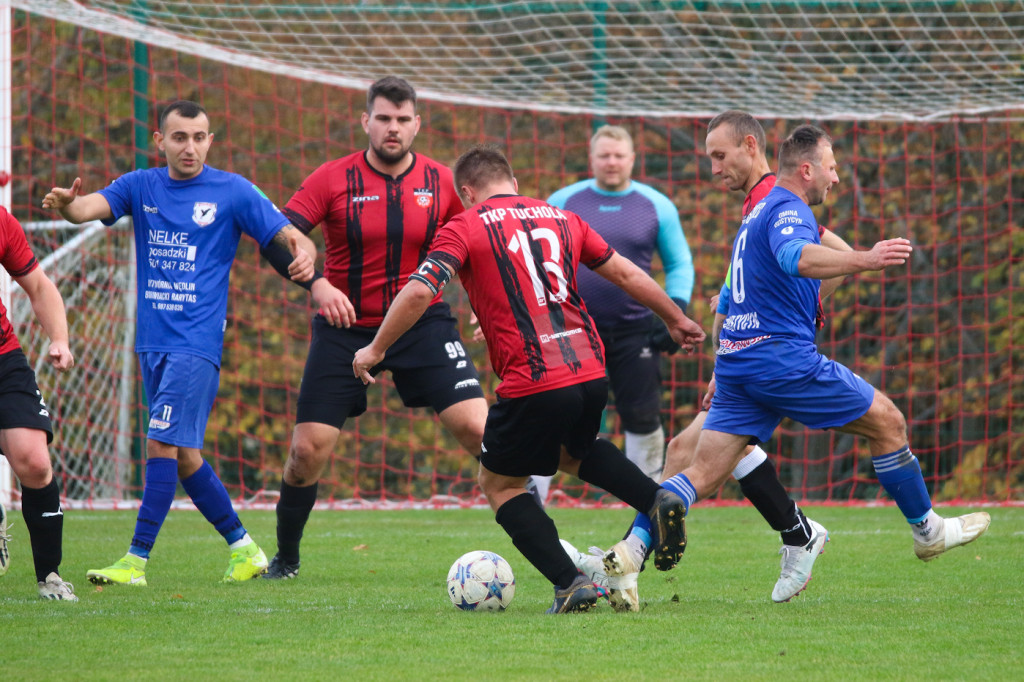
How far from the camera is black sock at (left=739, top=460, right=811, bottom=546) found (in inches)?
204

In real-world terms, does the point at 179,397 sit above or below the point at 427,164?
below

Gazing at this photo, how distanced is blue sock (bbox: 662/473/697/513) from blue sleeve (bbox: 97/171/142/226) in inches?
112

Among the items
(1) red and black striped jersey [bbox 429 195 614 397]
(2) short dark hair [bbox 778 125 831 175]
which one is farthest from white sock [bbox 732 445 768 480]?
(2) short dark hair [bbox 778 125 831 175]

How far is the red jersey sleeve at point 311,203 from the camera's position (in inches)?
237

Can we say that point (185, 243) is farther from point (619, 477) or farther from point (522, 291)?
point (619, 477)

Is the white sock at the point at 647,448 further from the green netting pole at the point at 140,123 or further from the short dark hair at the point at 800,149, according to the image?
the green netting pole at the point at 140,123

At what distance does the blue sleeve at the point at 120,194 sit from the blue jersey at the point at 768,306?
9.33 feet

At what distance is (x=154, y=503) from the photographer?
5930 millimetres

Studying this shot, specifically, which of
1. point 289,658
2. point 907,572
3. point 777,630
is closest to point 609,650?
point 777,630

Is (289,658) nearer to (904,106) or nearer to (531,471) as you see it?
(531,471)

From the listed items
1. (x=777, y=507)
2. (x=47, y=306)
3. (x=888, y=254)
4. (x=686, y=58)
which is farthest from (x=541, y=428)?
(x=686, y=58)

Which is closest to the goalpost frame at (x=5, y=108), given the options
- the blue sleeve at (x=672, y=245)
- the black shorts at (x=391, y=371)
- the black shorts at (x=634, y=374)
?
the black shorts at (x=391, y=371)

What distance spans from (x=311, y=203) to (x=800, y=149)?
227 cm

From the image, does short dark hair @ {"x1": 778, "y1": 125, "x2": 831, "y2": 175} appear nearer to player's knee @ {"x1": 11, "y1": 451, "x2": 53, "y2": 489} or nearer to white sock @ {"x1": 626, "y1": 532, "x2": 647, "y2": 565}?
white sock @ {"x1": 626, "y1": 532, "x2": 647, "y2": 565}
